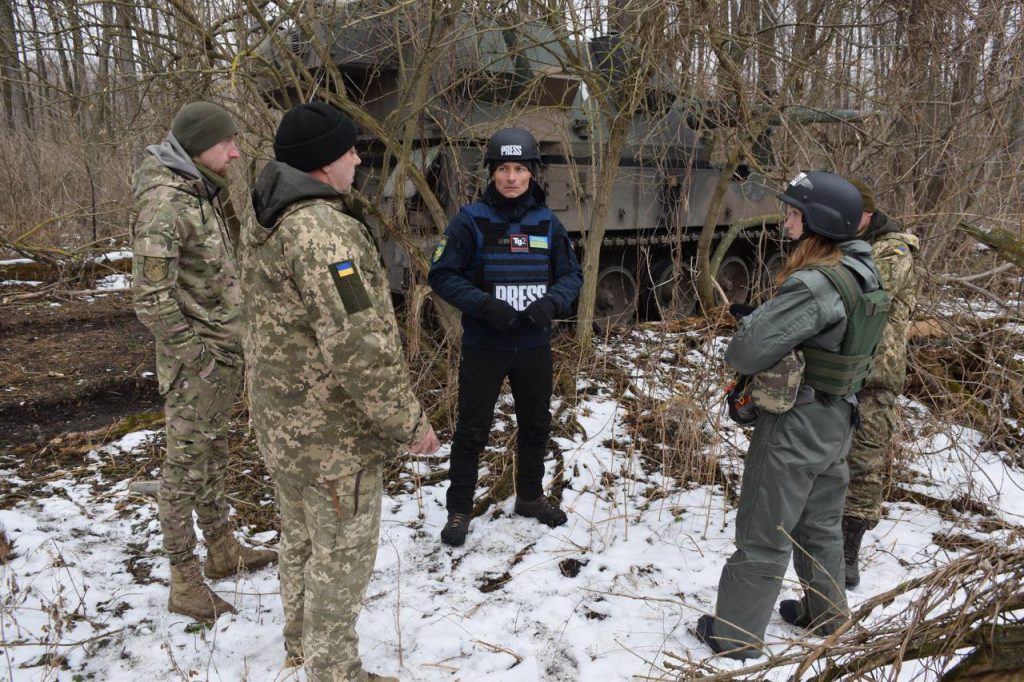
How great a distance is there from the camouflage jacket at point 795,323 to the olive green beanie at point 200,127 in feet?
7.17

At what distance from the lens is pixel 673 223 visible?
7895 millimetres

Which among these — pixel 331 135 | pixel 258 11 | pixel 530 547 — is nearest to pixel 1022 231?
pixel 530 547

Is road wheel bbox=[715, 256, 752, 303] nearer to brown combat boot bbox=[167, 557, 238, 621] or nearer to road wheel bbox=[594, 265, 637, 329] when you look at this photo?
road wheel bbox=[594, 265, 637, 329]

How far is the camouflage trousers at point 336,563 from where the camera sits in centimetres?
230

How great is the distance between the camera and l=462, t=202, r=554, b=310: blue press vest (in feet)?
11.2

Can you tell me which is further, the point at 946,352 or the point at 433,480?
the point at 946,352

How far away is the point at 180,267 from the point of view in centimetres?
294

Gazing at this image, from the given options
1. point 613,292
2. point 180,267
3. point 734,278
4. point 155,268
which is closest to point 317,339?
point 155,268

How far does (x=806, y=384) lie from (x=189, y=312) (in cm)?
240

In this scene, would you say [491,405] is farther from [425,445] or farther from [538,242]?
[425,445]

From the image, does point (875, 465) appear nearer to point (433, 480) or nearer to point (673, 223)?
point (433, 480)

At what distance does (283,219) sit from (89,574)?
2.23m

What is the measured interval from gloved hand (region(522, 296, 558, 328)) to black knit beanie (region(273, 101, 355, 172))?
133 centimetres

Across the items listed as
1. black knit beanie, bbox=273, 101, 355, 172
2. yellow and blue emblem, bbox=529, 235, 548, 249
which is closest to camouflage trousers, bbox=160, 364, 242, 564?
black knit beanie, bbox=273, 101, 355, 172
